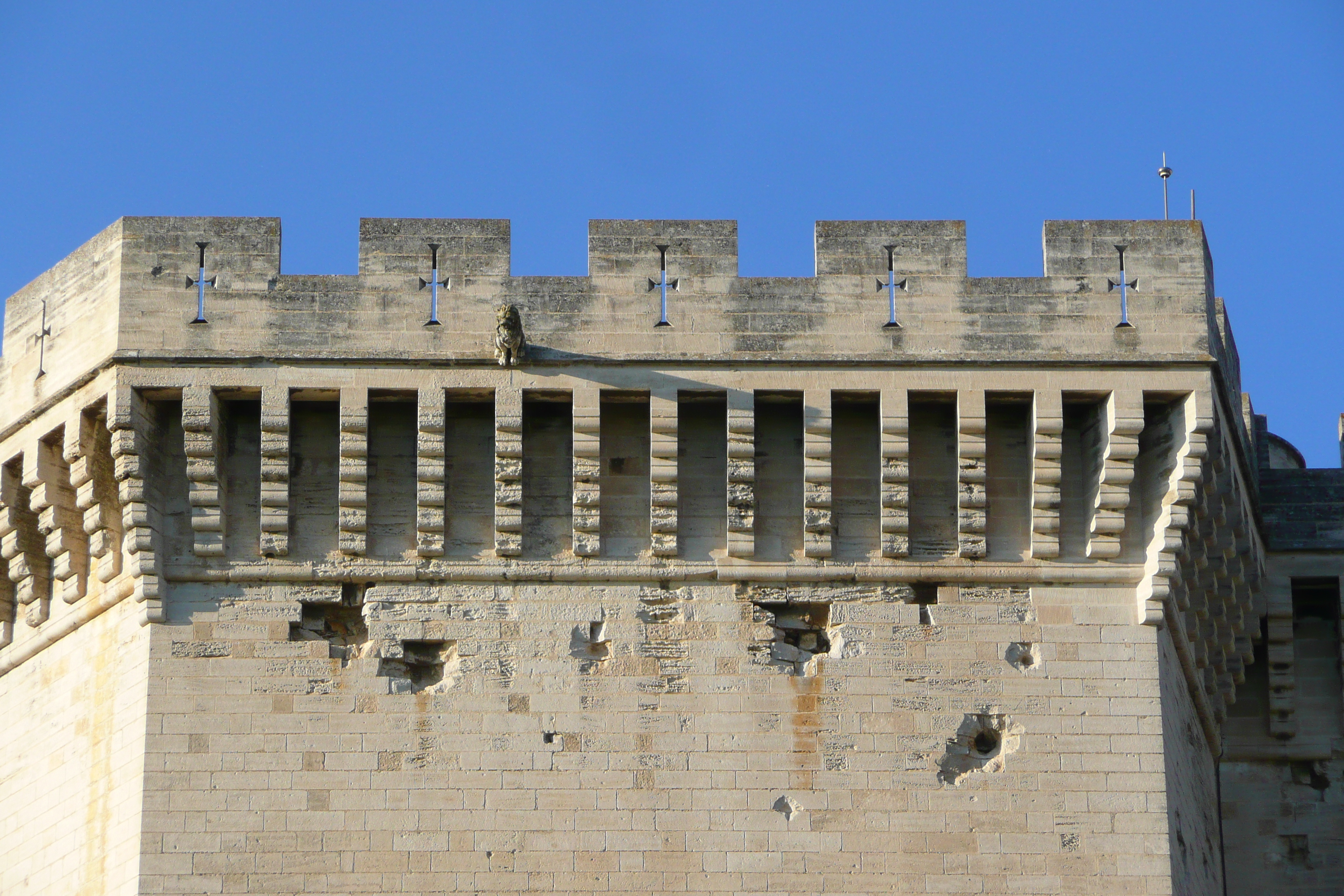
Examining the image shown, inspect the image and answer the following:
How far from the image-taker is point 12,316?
794 inches

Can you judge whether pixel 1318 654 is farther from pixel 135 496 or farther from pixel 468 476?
pixel 135 496

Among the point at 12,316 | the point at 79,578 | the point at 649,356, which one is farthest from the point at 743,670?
the point at 12,316

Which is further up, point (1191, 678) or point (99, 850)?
point (1191, 678)

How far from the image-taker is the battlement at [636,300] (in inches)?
752

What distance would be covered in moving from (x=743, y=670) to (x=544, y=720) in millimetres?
1441

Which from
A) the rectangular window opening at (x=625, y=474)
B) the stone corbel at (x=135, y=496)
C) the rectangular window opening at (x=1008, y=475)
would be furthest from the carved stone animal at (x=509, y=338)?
the rectangular window opening at (x=1008, y=475)

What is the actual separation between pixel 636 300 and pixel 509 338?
106cm

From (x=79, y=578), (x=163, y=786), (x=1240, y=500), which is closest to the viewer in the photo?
(x=163, y=786)

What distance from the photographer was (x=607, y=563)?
1894cm

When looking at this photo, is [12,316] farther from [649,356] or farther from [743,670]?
[743,670]

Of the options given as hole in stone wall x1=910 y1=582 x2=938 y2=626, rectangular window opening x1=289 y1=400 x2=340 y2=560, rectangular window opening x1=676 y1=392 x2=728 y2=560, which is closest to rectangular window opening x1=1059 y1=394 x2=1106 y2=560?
hole in stone wall x1=910 y1=582 x2=938 y2=626

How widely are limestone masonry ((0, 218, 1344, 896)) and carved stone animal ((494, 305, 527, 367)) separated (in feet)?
0.15

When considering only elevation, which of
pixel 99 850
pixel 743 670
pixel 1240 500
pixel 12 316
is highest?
pixel 12 316

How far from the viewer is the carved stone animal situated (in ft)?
61.2
